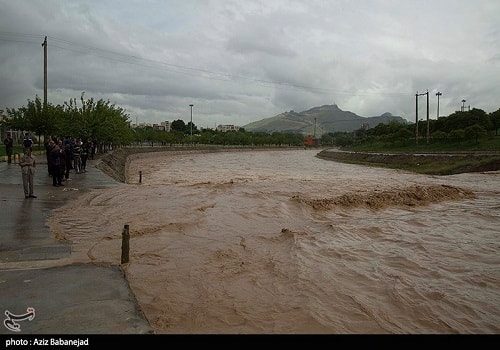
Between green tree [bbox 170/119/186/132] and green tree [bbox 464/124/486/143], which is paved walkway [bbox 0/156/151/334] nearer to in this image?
green tree [bbox 464/124/486/143]

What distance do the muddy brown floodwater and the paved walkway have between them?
46cm

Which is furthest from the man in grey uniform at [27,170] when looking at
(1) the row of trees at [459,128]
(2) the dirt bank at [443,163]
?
(1) the row of trees at [459,128]

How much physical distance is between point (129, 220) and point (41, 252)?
4.69 m

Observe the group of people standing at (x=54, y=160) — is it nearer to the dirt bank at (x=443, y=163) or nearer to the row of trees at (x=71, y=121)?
the row of trees at (x=71, y=121)

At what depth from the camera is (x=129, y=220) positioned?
42.0 feet

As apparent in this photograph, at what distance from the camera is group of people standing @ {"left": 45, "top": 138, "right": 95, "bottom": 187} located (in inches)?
663

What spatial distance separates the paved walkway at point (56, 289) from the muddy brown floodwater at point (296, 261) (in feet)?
1.50

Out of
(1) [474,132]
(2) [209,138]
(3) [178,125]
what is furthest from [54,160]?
(3) [178,125]

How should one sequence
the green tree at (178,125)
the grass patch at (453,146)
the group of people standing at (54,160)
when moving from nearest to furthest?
the group of people standing at (54,160) < the grass patch at (453,146) < the green tree at (178,125)

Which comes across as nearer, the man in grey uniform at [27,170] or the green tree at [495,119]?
the man in grey uniform at [27,170]

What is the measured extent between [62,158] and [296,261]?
12932mm

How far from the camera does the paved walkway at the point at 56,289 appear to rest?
4.97 metres

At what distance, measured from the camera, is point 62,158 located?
59.0 ft

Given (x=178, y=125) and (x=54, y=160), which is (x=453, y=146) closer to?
(x=54, y=160)
